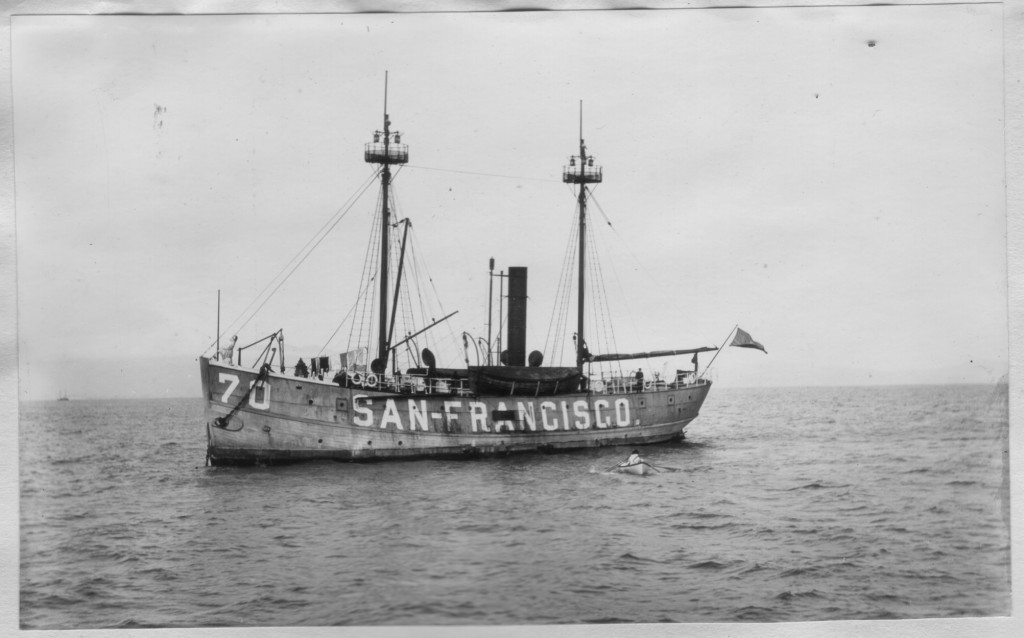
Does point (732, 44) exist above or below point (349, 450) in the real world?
above

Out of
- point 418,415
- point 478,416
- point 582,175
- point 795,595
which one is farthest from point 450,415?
point 795,595

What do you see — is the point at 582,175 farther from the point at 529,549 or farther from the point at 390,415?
the point at 390,415

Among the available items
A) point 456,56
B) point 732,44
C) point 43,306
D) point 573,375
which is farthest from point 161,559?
point 573,375

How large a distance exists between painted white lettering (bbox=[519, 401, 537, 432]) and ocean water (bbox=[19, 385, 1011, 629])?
23.1 ft

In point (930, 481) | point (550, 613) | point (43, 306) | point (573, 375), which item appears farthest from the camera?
point (573, 375)

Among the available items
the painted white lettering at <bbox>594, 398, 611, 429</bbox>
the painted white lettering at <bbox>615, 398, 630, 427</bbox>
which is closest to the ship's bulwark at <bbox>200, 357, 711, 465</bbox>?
the painted white lettering at <bbox>594, 398, 611, 429</bbox>

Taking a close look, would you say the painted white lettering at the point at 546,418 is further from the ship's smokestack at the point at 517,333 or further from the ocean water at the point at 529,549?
the ocean water at the point at 529,549

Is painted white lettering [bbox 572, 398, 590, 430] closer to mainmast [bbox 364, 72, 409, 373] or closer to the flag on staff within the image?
mainmast [bbox 364, 72, 409, 373]

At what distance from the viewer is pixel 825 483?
46.4 ft

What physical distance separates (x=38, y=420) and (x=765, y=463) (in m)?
16.5

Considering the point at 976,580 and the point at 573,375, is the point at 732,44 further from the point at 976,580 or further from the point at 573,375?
the point at 573,375

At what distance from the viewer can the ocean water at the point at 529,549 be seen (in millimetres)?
9711

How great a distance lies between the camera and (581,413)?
2289cm

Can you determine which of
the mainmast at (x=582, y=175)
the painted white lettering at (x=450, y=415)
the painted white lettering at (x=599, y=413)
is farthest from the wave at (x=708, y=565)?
the painted white lettering at (x=599, y=413)
